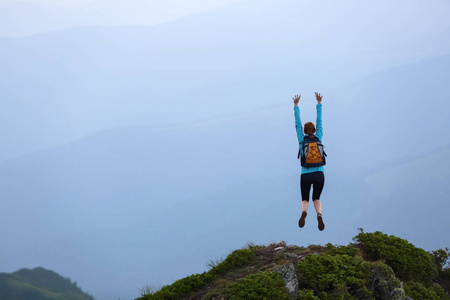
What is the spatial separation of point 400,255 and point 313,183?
188 inches

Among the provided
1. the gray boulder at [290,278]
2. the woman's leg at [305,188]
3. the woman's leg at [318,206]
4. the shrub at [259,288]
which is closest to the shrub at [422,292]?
the woman's leg at [318,206]

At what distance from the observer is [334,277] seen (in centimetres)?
1020

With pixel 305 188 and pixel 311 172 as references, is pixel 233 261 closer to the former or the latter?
pixel 305 188

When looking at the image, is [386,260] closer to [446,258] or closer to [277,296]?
[446,258]

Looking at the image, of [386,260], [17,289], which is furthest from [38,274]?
[386,260]

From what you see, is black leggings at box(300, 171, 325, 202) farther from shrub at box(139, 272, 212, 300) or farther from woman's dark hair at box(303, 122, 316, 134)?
shrub at box(139, 272, 212, 300)

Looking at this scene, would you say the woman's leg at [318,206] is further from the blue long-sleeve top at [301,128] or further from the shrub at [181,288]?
the shrub at [181,288]

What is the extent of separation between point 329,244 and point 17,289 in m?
34.7

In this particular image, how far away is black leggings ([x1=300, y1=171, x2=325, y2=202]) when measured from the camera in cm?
1060

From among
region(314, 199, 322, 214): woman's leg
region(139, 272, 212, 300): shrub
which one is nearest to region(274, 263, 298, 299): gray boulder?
region(314, 199, 322, 214): woman's leg

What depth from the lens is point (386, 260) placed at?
1277cm

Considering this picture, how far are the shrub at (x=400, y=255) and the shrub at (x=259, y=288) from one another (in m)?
4.71

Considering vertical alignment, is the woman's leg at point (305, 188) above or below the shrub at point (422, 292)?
above

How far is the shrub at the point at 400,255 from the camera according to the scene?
1267 cm
